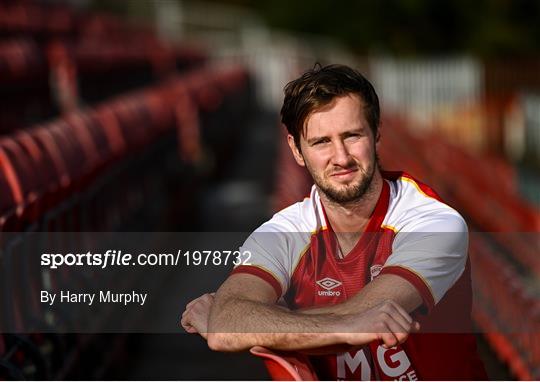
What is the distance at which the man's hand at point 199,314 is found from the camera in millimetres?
1663

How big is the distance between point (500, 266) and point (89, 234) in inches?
75.5

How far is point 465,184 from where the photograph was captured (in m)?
8.18

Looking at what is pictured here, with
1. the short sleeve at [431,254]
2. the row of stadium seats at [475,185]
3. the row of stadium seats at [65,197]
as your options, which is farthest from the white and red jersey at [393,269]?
the row of stadium seats at [475,185]

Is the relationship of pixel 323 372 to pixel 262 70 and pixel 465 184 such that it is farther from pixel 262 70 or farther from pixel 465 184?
pixel 262 70

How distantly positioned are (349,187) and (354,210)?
0.20ft

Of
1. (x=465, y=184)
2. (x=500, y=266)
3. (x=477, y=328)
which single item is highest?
(x=500, y=266)

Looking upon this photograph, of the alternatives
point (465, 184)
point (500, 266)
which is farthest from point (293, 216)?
point (465, 184)

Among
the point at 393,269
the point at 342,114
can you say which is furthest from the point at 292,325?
the point at 342,114

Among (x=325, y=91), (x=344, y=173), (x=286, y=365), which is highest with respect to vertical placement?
(x=325, y=91)

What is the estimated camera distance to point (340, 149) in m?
1.62

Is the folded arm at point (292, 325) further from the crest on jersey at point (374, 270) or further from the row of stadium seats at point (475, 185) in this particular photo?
the row of stadium seats at point (475, 185)

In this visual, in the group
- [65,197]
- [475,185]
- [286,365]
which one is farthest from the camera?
[475,185]

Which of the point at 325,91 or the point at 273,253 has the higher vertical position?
the point at 325,91

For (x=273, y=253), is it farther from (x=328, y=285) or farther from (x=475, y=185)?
(x=475, y=185)
